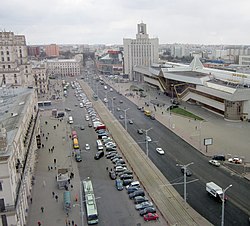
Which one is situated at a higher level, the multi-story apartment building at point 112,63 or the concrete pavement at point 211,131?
the multi-story apartment building at point 112,63

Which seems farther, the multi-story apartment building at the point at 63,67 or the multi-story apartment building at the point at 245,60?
the multi-story apartment building at the point at 63,67

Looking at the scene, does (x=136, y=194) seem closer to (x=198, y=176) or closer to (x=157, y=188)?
(x=157, y=188)

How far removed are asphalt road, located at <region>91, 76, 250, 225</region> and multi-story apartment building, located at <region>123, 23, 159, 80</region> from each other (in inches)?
3505

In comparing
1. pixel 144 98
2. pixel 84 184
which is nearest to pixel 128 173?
pixel 84 184

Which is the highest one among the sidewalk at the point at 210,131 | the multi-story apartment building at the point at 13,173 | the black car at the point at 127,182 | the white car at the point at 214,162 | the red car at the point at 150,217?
the multi-story apartment building at the point at 13,173

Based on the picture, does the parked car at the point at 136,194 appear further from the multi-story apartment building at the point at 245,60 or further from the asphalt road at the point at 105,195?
→ the multi-story apartment building at the point at 245,60

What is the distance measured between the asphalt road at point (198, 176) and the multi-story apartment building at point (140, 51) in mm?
89021

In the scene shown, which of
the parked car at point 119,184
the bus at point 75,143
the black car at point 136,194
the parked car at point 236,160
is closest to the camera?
the black car at point 136,194

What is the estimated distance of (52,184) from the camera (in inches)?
1518

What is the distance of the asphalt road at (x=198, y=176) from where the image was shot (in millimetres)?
30547

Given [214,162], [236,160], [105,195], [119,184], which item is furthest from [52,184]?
[236,160]

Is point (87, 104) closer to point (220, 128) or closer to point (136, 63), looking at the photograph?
point (220, 128)

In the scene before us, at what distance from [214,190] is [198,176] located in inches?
230

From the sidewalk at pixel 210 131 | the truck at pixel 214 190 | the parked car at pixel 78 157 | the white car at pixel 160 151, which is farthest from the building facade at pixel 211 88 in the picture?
the parked car at pixel 78 157
